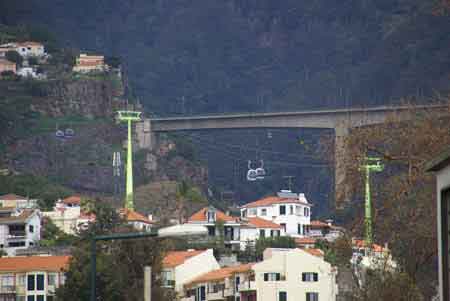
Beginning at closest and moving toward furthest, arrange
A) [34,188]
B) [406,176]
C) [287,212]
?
[406,176]
[287,212]
[34,188]

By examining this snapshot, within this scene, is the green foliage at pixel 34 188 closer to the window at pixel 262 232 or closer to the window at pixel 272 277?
the window at pixel 262 232

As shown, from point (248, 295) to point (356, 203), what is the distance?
166 feet

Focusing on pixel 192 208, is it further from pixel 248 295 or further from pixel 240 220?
pixel 248 295

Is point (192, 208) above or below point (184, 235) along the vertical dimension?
above

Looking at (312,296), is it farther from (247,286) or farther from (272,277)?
(247,286)

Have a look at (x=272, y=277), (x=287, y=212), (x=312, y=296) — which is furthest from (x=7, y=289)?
(x=287, y=212)

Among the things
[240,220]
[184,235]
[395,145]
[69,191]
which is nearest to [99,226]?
[240,220]

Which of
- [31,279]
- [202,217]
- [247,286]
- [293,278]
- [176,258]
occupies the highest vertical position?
[202,217]

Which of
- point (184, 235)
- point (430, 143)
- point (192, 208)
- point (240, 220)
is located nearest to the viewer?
point (184, 235)

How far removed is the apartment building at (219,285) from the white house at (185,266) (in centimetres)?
59

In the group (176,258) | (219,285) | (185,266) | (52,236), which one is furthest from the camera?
(52,236)

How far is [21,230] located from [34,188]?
37.7 metres

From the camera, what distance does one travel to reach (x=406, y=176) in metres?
45.4

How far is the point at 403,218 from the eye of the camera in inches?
1863
